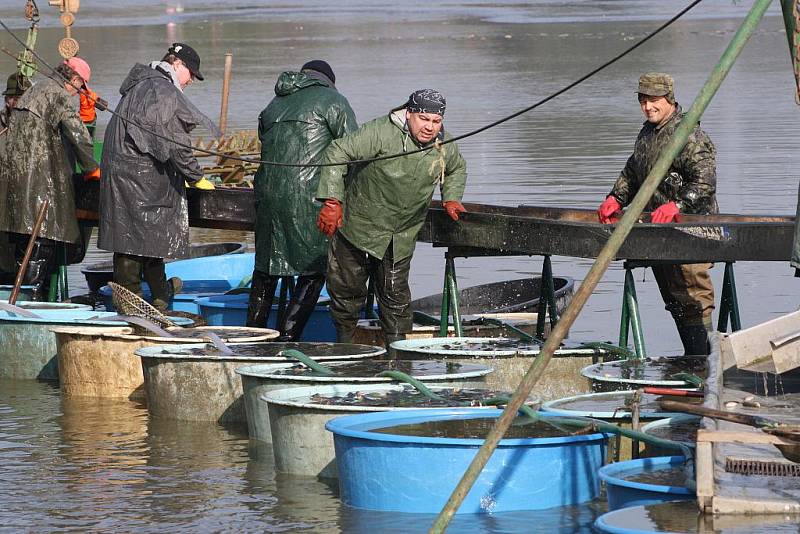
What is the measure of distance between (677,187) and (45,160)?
14.0 ft

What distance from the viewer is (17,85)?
11.6 m

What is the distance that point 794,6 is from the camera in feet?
23.8

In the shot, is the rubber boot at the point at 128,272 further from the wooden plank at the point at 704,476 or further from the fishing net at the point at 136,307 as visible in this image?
the wooden plank at the point at 704,476

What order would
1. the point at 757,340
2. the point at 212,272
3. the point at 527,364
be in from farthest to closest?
the point at 212,272 → the point at 527,364 → the point at 757,340

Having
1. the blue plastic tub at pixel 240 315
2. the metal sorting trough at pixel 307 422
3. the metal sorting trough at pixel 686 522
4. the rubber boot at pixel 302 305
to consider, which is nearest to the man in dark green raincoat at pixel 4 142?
the blue plastic tub at pixel 240 315

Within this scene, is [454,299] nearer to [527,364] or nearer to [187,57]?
[527,364]

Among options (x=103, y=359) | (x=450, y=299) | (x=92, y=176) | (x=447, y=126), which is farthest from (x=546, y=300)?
(x=447, y=126)

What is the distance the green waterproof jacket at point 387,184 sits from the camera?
920 centimetres

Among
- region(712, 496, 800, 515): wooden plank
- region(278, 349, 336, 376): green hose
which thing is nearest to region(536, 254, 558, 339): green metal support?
region(278, 349, 336, 376): green hose

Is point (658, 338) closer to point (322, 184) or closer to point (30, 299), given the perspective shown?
point (322, 184)

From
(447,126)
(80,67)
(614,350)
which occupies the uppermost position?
(447,126)

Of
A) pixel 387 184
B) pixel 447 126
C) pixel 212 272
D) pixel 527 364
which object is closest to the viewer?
pixel 527 364

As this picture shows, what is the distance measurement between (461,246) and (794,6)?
2810mm

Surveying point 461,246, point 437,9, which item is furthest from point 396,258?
point 437,9
